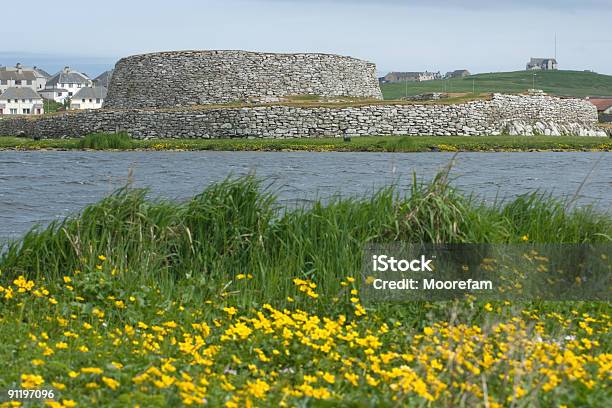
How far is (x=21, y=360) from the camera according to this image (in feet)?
17.3

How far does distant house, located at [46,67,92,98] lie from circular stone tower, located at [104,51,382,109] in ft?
329

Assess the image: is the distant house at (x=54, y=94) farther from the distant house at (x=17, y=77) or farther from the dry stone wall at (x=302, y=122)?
the dry stone wall at (x=302, y=122)

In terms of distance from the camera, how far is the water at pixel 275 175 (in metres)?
15.9

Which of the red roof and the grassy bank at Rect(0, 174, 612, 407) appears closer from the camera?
the grassy bank at Rect(0, 174, 612, 407)

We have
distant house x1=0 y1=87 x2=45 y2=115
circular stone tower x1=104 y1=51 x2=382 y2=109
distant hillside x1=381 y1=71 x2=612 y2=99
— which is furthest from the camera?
distant house x1=0 y1=87 x2=45 y2=115

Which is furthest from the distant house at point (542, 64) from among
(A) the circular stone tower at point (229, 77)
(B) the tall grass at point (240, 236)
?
(B) the tall grass at point (240, 236)

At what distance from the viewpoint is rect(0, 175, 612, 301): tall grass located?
25.6 feet

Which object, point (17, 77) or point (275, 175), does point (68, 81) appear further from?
point (275, 175)

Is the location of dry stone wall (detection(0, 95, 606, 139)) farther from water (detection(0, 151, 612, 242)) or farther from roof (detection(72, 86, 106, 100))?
roof (detection(72, 86, 106, 100))

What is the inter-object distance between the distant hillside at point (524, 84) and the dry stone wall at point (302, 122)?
51.8 meters

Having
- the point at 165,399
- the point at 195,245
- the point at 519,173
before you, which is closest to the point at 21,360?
the point at 165,399

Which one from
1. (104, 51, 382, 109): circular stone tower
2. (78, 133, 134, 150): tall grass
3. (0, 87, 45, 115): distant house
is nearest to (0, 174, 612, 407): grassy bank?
(78, 133, 134, 150): tall grass

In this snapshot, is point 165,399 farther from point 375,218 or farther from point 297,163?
point 297,163

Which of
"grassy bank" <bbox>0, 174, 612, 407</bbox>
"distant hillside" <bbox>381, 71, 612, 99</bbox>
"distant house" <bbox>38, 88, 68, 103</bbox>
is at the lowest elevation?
"grassy bank" <bbox>0, 174, 612, 407</bbox>
